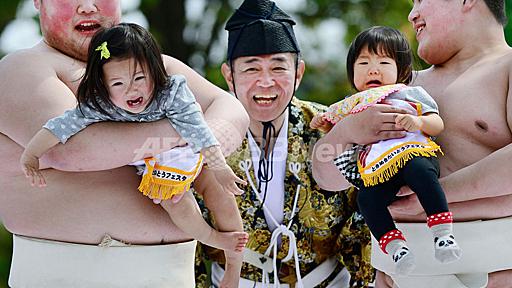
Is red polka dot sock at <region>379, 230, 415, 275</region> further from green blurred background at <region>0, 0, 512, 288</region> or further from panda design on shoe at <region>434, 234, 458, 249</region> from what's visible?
green blurred background at <region>0, 0, 512, 288</region>

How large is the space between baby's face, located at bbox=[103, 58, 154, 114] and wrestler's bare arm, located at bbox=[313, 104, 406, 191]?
61 centimetres

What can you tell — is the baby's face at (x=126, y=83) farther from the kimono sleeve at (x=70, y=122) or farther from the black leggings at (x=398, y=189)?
the black leggings at (x=398, y=189)

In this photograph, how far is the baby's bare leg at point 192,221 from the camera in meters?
2.27

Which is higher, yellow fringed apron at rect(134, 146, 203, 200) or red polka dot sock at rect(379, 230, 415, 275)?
yellow fringed apron at rect(134, 146, 203, 200)

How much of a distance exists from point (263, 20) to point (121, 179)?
960 millimetres

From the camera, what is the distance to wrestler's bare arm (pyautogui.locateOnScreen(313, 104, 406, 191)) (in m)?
2.29

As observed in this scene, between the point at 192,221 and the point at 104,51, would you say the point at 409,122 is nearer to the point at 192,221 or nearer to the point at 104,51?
the point at 192,221

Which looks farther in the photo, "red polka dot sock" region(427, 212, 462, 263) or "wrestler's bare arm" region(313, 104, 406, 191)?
"wrestler's bare arm" region(313, 104, 406, 191)

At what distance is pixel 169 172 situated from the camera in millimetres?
2189

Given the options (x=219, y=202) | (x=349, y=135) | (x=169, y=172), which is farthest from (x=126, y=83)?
(x=349, y=135)

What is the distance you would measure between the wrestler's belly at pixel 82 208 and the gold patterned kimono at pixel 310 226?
82cm

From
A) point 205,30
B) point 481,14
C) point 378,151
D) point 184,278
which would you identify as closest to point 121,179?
point 184,278

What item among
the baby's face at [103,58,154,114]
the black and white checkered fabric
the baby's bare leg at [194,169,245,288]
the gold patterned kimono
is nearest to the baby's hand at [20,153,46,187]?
the baby's face at [103,58,154,114]

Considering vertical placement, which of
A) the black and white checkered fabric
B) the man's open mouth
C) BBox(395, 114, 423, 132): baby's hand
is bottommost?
the black and white checkered fabric
